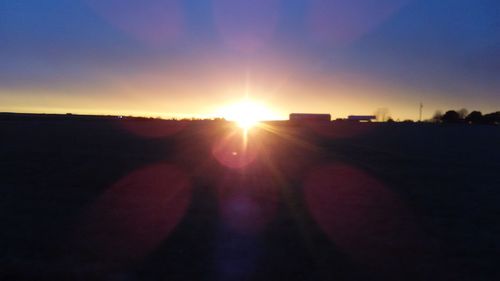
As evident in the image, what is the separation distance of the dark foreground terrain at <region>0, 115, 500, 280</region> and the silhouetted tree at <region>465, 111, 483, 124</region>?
9365cm

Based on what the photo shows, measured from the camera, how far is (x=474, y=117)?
101m

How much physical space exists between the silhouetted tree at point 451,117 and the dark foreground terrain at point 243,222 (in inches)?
A: 3907

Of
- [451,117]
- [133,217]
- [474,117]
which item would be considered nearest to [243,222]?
[133,217]

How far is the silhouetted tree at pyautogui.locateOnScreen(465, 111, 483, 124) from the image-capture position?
9937cm

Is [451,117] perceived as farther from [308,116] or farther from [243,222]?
[243,222]

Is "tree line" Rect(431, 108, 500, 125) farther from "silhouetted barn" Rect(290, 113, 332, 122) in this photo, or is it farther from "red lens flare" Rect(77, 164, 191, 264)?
"red lens flare" Rect(77, 164, 191, 264)

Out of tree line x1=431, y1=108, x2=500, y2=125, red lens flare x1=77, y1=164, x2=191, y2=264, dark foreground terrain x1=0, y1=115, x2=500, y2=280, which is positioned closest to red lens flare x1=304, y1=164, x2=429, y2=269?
dark foreground terrain x1=0, y1=115, x2=500, y2=280

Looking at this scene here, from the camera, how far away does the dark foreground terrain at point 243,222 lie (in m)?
5.89

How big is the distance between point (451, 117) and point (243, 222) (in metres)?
110

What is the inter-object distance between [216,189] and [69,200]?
11.1 ft

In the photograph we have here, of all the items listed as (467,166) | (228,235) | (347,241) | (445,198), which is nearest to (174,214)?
(228,235)

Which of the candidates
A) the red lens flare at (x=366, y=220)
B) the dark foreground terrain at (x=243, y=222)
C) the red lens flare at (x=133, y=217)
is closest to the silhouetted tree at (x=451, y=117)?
the dark foreground terrain at (x=243, y=222)

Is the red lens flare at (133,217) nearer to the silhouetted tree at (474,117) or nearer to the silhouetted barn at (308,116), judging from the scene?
the silhouetted tree at (474,117)

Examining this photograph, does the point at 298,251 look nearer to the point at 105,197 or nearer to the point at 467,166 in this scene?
the point at 105,197
